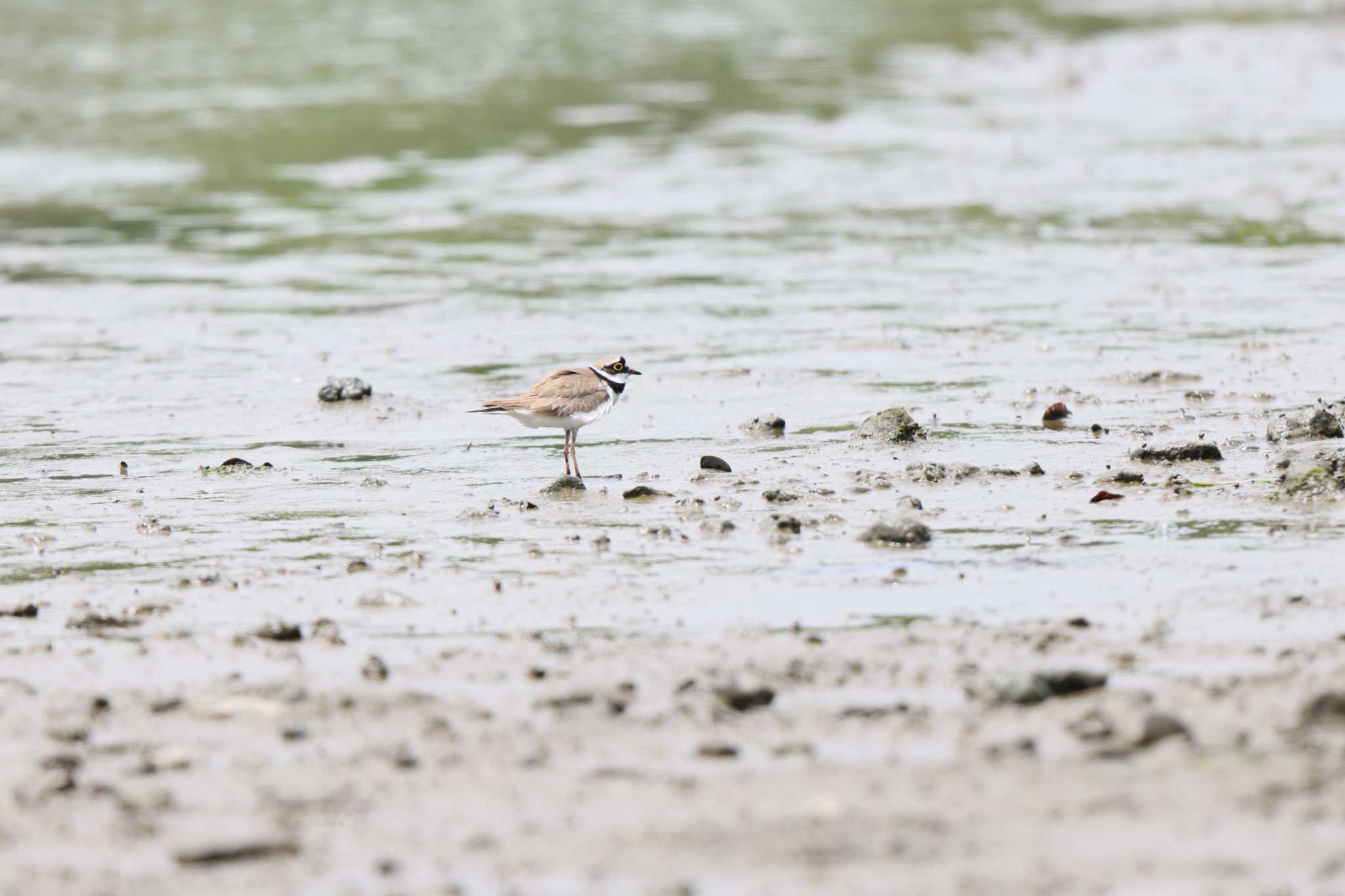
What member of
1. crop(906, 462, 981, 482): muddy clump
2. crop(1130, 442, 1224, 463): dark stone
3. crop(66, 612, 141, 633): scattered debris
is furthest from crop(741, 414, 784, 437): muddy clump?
crop(66, 612, 141, 633): scattered debris

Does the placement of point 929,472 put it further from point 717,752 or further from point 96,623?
point 96,623

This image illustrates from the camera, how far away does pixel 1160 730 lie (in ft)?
19.7

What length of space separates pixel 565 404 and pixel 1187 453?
3.13 meters

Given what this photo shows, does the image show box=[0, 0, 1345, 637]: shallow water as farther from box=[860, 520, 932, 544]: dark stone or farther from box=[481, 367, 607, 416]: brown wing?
box=[481, 367, 607, 416]: brown wing

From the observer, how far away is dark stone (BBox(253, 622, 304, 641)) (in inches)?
293

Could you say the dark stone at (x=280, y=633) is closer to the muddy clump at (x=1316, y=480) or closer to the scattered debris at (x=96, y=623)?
the scattered debris at (x=96, y=623)

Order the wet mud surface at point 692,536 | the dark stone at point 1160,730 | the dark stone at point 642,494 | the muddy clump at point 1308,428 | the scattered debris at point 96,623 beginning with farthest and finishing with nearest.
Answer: the muddy clump at point 1308,428, the dark stone at point 642,494, the scattered debris at point 96,623, the dark stone at point 1160,730, the wet mud surface at point 692,536

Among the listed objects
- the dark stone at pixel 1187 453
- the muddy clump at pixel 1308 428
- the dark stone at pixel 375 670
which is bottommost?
the dark stone at pixel 375 670

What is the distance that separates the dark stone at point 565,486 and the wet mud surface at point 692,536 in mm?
24

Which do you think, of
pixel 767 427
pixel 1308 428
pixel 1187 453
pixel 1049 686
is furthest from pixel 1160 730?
pixel 767 427

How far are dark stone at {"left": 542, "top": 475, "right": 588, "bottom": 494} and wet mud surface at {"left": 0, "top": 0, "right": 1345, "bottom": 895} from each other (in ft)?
0.08

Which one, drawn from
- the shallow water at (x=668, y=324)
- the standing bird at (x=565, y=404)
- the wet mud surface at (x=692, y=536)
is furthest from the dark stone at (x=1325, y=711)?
the standing bird at (x=565, y=404)

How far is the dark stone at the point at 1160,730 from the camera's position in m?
5.99

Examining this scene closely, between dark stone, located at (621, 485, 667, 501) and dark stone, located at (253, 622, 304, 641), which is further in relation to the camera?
dark stone, located at (621, 485, 667, 501)
